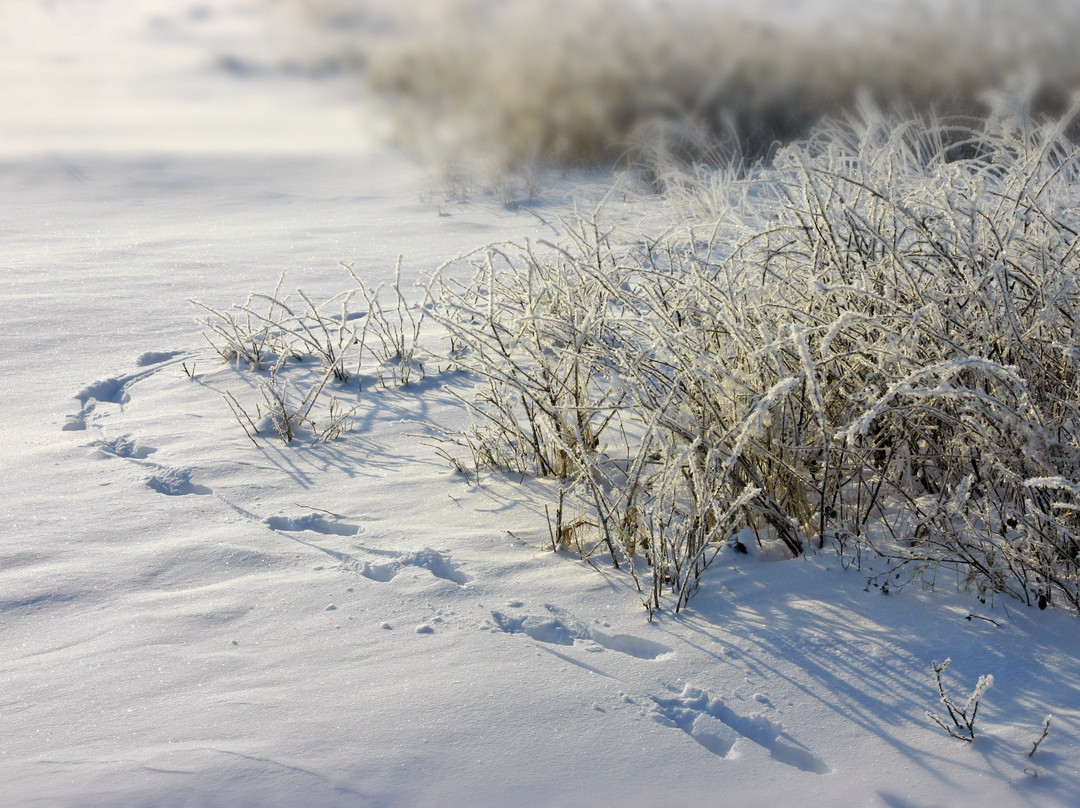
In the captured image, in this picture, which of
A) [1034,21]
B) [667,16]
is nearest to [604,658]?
[667,16]

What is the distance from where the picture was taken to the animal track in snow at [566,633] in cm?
157

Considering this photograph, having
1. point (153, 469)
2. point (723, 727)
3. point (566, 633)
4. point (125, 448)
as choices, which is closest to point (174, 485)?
point (153, 469)

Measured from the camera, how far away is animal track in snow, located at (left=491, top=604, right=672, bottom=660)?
1.57 metres

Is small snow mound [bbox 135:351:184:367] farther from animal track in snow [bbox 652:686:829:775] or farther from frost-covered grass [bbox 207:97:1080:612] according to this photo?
animal track in snow [bbox 652:686:829:775]

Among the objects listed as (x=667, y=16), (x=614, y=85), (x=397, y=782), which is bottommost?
(x=397, y=782)

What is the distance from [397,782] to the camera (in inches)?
48.6

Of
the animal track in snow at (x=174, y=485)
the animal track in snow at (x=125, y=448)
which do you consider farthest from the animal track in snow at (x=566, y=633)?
the animal track in snow at (x=125, y=448)

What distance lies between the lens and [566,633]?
1.61 meters

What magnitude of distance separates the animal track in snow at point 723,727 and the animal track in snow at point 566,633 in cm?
14

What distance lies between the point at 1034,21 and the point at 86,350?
10.2 meters

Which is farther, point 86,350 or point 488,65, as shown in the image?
point 488,65

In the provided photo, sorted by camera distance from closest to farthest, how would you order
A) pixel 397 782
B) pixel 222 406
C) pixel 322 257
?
pixel 397 782
pixel 222 406
pixel 322 257

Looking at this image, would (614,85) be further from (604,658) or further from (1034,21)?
(604,658)

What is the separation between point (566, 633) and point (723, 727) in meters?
0.35
